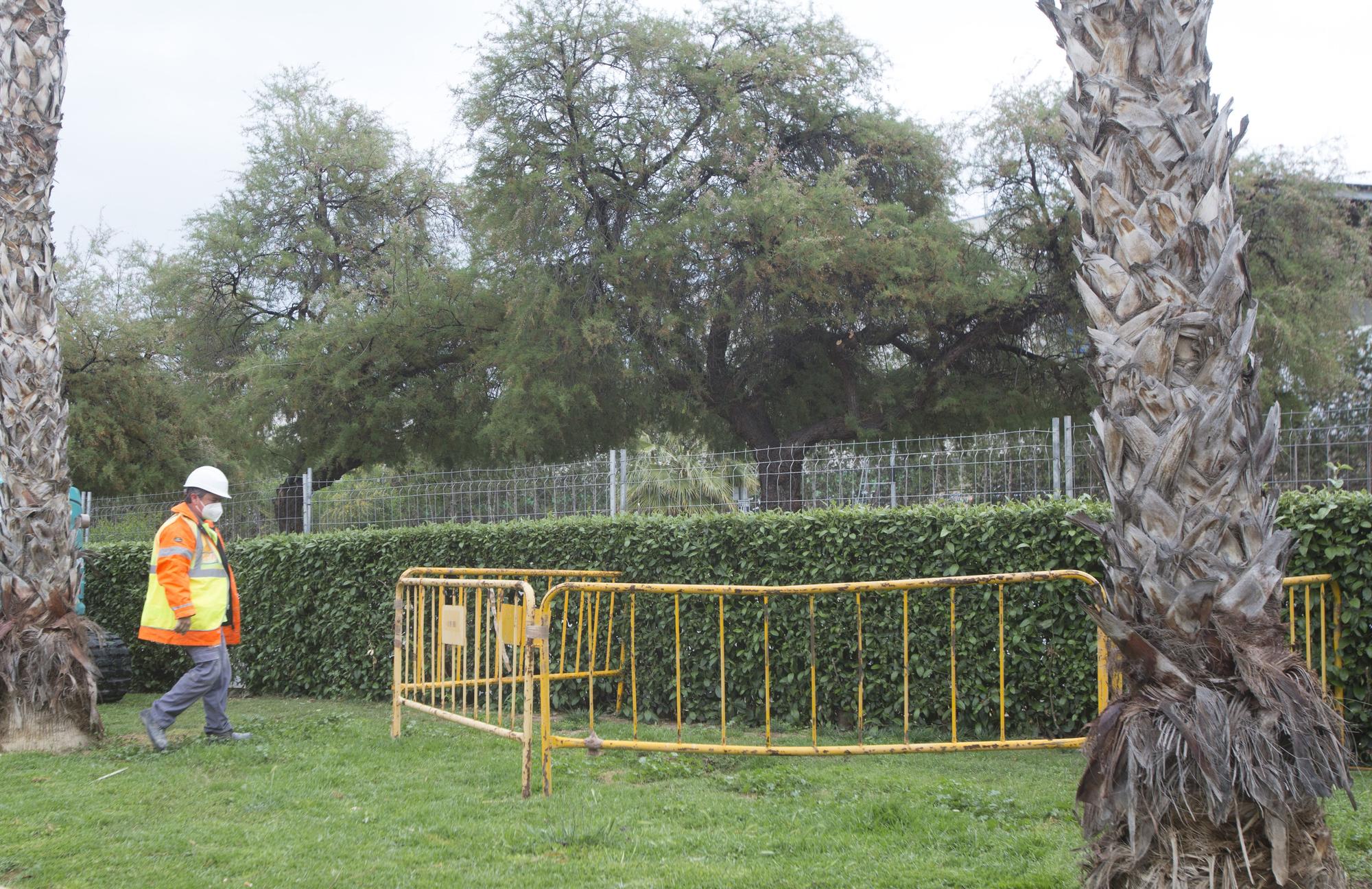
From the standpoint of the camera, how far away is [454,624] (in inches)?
305

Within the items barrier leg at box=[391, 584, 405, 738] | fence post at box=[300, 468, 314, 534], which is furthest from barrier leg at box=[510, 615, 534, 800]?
fence post at box=[300, 468, 314, 534]

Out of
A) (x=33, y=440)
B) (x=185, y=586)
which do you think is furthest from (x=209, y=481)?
(x=33, y=440)

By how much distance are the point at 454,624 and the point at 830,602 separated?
2854mm

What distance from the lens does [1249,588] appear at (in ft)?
12.0

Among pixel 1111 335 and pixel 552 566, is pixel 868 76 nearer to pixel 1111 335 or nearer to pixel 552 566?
pixel 552 566

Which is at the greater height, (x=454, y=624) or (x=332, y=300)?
(x=332, y=300)

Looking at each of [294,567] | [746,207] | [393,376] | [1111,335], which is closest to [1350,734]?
[1111,335]

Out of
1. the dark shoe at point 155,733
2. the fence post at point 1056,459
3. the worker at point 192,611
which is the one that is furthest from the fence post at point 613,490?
the dark shoe at point 155,733

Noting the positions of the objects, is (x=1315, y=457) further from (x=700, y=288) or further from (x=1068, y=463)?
(x=700, y=288)

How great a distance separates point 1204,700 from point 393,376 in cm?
2047

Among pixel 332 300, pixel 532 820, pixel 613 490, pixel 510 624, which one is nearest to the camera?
pixel 532 820

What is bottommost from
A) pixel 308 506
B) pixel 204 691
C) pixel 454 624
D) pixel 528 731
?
pixel 204 691

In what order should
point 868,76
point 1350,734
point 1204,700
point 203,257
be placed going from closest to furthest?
point 1204,700 → point 1350,734 → point 868,76 → point 203,257

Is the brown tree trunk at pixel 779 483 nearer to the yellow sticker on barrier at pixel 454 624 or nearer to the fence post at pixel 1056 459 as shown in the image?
the fence post at pixel 1056 459
